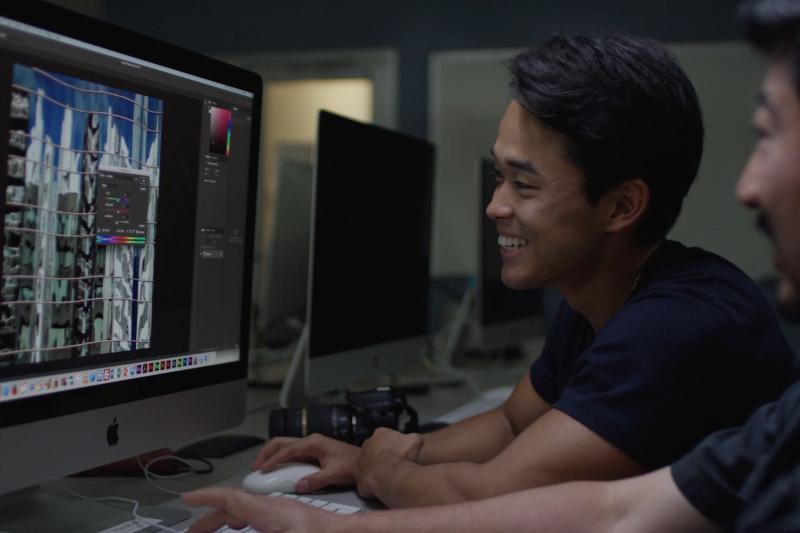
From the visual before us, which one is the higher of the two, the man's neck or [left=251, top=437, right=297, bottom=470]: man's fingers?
the man's neck

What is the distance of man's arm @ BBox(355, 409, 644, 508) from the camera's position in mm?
858

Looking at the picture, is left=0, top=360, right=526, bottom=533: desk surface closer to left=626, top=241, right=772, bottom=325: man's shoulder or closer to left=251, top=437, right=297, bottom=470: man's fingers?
left=251, top=437, right=297, bottom=470: man's fingers

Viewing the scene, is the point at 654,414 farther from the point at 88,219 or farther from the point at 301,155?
the point at 301,155

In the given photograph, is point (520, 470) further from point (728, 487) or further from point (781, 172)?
point (781, 172)

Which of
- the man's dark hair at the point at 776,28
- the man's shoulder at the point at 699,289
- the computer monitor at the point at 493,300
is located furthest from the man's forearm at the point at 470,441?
the man's dark hair at the point at 776,28

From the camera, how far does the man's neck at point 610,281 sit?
1.11 m

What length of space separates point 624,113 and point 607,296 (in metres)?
0.29

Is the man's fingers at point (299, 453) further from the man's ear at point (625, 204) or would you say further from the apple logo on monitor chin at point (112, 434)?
the man's ear at point (625, 204)

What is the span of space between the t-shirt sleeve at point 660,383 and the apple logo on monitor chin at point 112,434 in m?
0.57

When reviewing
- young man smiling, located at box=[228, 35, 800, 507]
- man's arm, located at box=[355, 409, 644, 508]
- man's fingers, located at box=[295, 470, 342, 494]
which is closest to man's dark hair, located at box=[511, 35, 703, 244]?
young man smiling, located at box=[228, 35, 800, 507]

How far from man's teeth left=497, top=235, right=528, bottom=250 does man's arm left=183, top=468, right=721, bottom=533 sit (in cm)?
42

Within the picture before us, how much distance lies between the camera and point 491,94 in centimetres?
365

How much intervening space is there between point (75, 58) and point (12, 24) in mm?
82

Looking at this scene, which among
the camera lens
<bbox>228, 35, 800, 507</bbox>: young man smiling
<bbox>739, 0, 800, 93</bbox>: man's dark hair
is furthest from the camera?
the camera lens
